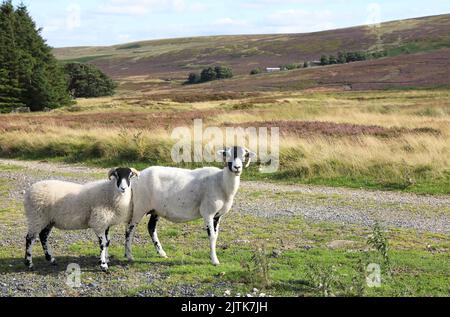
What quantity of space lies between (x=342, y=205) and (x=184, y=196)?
24.7 feet

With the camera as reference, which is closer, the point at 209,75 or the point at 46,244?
the point at 46,244

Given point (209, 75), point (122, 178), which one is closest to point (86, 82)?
point (209, 75)

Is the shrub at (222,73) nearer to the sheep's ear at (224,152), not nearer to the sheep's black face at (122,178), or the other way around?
the sheep's ear at (224,152)

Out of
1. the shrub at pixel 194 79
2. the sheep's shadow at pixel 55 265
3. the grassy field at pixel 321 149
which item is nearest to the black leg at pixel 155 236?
the sheep's shadow at pixel 55 265

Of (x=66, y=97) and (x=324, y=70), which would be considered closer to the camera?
(x=66, y=97)

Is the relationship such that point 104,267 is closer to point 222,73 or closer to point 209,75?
point 222,73

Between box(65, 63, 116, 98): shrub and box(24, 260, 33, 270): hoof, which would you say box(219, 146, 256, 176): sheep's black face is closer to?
box(24, 260, 33, 270): hoof

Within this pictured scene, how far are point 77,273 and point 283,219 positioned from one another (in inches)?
264

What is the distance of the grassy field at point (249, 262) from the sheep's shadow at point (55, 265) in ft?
0.06

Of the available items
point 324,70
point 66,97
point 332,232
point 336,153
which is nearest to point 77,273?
point 332,232

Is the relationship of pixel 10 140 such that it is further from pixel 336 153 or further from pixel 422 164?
pixel 422 164

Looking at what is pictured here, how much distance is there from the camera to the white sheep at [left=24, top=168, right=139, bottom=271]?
1068 centimetres

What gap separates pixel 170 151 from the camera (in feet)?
84.9

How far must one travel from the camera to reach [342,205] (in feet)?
56.7
